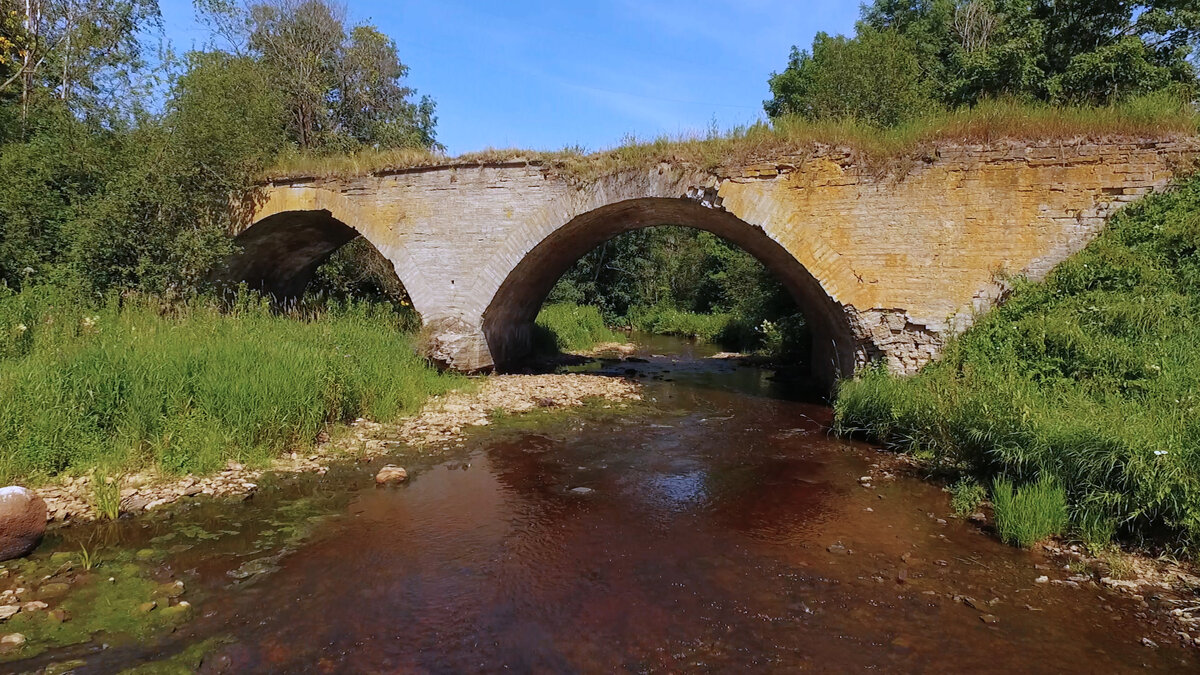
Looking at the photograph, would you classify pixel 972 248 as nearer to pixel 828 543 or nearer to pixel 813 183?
pixel 813 183

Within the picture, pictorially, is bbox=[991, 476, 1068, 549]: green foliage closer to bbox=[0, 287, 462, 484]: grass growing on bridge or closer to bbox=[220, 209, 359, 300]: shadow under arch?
bbox=[0, 287, 462, 484]: grass growing on bridge

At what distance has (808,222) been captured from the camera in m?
9.64

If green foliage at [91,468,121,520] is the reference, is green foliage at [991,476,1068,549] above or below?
above

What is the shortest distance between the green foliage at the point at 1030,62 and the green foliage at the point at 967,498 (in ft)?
24.4

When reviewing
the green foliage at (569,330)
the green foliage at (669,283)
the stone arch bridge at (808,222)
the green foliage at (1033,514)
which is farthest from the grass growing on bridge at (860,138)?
the green foliage at (669,283)

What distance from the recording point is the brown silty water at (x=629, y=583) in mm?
3760

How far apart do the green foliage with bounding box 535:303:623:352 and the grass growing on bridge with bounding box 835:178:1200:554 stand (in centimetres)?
968

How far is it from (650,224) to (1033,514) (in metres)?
9.49

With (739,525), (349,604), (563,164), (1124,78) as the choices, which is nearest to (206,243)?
(563,164)

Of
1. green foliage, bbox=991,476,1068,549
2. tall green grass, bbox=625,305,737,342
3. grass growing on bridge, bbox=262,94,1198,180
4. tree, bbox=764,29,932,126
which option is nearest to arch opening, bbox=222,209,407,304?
grass growing on bridge, bbox=262,94,1198,180

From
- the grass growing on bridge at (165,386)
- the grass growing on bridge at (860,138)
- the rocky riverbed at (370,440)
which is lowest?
the rocky riverbed at (370,440)

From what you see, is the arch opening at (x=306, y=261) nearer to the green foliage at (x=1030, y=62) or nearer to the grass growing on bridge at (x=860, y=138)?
the grass growing on bridge at (x=860, y=138)

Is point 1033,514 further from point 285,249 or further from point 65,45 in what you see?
point 65,45

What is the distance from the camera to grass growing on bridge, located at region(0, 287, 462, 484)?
19.7 feet
